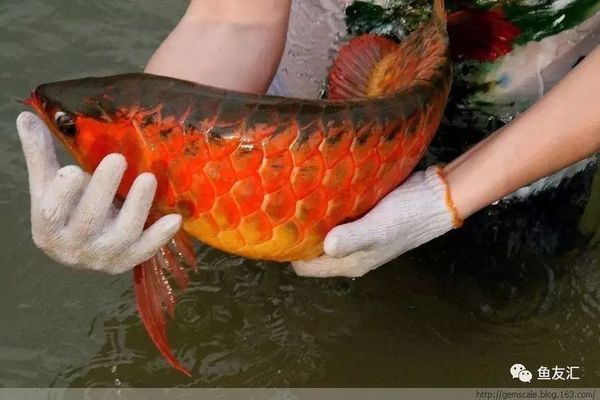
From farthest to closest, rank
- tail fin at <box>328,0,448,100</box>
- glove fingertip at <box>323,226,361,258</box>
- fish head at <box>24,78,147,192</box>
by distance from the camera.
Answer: tail fin at <box>328,0,448,100</box> < glove fingertip at <box>323,226,361,258</box> < fish head at <box>24,78,147,192</box>

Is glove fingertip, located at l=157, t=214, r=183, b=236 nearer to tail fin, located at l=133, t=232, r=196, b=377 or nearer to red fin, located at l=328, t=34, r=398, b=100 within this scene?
tail fin, located at l=133, t=232, r=196, b=377

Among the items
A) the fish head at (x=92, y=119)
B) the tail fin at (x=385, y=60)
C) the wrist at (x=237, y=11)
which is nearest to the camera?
the fish head at (x=92, y=119)

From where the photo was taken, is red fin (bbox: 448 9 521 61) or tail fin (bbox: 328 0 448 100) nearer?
tail fin (bbox: 328 0 448 100)

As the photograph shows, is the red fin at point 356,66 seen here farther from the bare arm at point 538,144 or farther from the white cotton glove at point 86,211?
the white cotton glove at point 86,211

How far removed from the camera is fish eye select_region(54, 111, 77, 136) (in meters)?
1.16

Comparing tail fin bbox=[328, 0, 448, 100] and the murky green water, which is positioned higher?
tail fin bbox=[328, 0, 448, 100]

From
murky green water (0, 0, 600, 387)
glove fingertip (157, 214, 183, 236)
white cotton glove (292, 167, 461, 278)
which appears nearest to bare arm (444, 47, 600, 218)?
white cotton glove (292, 167, 461, 278)

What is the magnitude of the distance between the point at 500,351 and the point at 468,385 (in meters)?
0.11

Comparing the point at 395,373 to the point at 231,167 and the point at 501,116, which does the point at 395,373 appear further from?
the point at 231,167

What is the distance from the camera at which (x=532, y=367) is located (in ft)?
5.62

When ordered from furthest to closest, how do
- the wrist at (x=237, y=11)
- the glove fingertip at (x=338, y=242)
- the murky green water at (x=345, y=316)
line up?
1. the murky green water at (x=345, y=316)
2. the wrist at (x=237, y=11)
3. the glove fingertip at (x=338, y=242)

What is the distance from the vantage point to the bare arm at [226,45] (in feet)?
4.83
